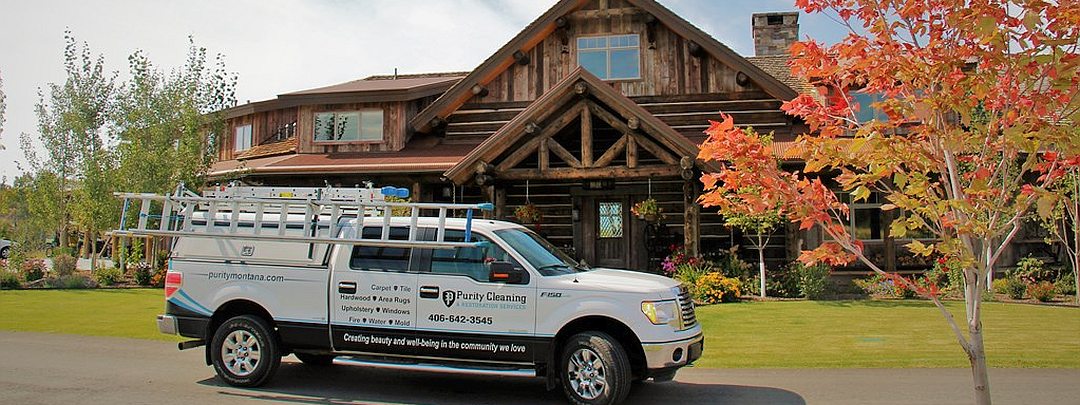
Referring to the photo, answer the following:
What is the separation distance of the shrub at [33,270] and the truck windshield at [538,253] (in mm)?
19543

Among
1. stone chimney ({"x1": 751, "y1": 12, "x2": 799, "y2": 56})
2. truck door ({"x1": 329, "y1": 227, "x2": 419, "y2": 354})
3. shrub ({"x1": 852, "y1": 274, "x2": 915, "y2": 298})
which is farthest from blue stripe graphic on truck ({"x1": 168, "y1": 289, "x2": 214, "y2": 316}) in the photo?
stone chimney ({"x1": 751, "y1": 12, "x2": 799, "y2": 56})

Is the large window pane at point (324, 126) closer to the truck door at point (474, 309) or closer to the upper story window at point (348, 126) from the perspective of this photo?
the upper story window at point (348, 126)

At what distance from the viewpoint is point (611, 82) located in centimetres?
2083

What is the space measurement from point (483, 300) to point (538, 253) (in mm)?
895

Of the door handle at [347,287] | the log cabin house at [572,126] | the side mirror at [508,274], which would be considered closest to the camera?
the side mirror at [508,274]

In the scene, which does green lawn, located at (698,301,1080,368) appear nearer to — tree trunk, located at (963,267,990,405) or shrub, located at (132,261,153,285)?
tree trunk, located at (963,267,990,405)

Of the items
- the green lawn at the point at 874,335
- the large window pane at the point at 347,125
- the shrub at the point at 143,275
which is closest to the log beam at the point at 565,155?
the green lawn at the point at 874,335

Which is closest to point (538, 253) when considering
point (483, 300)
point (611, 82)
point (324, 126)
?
point (483, 300)

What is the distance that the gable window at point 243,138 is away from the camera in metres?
26.4

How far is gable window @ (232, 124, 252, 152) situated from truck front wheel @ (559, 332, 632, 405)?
856 inches

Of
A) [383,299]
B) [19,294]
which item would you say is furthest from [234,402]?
[19,294]

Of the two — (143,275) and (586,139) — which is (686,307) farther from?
(143,275)

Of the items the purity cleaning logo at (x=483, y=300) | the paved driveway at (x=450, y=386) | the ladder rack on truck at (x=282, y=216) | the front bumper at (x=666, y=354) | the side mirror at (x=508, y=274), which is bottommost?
the paved driveway at (x=450, y=386)

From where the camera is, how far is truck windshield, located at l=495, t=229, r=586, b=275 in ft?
26.2
